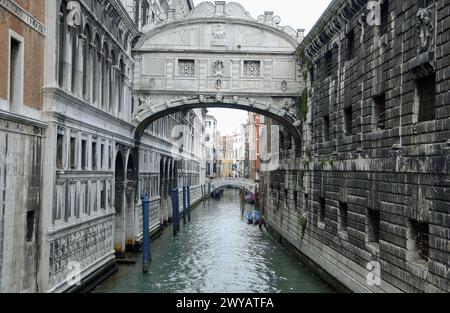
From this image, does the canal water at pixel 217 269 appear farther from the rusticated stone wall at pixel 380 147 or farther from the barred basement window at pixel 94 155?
the barred basement window at pixel 94 155

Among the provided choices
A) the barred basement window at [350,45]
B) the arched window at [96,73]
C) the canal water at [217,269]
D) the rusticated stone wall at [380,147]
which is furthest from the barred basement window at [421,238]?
the arched window at [96,73]

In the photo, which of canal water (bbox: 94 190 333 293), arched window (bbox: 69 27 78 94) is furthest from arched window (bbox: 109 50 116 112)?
canal water (bbox: 94 190 333 293)

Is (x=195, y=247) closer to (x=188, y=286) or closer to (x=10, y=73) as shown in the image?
(x=188, y=286)

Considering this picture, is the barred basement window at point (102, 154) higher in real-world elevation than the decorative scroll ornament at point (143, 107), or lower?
lower

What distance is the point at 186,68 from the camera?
64.5 feet

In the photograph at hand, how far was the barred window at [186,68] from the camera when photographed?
1964 centimetres

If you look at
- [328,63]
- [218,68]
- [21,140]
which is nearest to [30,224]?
[21,140]

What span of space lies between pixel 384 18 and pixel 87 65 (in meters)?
7.40

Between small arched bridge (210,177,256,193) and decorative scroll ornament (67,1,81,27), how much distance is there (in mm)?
40174

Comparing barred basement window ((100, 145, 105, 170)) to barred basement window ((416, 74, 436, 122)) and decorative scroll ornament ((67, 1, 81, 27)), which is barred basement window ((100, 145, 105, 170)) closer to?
decorative scroll ornament ((67, 1, 81, 27))

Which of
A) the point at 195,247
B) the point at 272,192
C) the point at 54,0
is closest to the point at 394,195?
the point at 54,0

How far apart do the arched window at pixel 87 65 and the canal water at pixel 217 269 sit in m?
5.11

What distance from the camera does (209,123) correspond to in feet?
304
